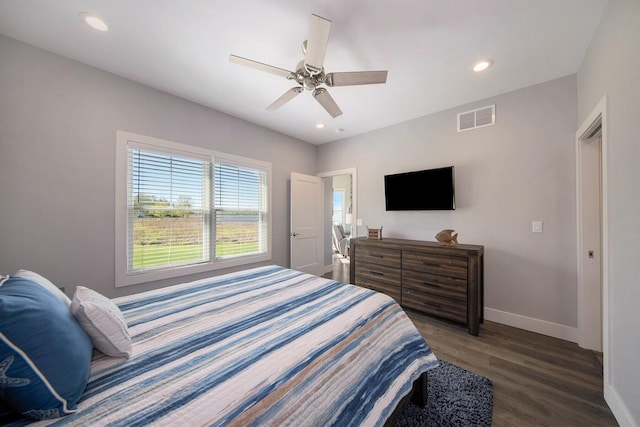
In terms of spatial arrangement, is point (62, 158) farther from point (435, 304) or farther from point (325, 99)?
point (435, 304)

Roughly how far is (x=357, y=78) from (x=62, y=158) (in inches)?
108

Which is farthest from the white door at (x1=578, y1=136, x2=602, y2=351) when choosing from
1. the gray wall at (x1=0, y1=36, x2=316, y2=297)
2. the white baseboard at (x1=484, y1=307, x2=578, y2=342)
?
the gray wall at (x1=0, y1=36, x2=316, y2=297)

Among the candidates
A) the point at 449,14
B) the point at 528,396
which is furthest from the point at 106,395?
the point at 449,14

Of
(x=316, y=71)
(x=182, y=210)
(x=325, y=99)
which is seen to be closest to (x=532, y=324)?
(x=325, y=99)

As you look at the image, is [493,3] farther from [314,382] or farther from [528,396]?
[528,396]

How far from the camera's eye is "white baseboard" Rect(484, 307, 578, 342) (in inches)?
88.3

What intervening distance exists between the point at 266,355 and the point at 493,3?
2.56 m

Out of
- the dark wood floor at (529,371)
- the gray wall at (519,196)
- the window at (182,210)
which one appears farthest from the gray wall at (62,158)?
the gray wall at (519,196)

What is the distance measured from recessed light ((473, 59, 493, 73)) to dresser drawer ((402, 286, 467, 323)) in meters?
2.44

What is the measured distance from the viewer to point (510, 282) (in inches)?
101

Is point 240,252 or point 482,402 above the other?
point 240,252

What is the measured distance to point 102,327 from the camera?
900mm

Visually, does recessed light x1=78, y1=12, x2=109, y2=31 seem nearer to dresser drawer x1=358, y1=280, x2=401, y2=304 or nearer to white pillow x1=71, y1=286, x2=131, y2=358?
white pillow x1=71, y1=286, x2=131, y2=358

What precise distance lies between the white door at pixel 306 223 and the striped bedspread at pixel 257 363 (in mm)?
2366
